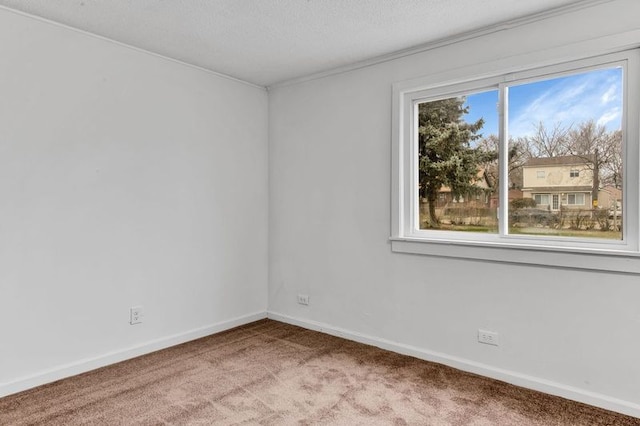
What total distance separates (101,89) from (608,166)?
11.2ft

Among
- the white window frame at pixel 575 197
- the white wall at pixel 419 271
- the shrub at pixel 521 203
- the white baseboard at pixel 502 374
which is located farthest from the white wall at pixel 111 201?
the white window frame at pixel 575 197

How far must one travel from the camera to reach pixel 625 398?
2.23m

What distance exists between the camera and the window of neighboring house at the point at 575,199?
249cm

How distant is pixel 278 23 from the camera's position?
2.59 metres

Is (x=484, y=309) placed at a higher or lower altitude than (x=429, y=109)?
lower

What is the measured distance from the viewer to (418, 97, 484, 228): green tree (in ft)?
9.62

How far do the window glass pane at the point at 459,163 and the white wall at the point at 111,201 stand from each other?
1.72m

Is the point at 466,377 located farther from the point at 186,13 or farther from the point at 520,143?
the point at 186,13

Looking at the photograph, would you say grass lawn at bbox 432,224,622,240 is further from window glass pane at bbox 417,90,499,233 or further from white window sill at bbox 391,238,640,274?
white window sill at bbox 391,238,640,274

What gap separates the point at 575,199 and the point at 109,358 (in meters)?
3.37

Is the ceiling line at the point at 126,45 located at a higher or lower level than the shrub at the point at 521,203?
higher

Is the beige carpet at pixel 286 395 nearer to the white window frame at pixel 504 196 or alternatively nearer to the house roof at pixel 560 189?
the white window frame at pixel 504 196

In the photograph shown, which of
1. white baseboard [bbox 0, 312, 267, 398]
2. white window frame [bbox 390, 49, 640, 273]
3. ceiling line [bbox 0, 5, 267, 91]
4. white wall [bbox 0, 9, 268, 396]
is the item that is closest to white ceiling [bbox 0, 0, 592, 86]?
ceiling line [bbox 0, 5, 267, 91]

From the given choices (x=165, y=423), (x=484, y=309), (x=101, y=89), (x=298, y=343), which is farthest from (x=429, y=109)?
(x=165, y=423)
